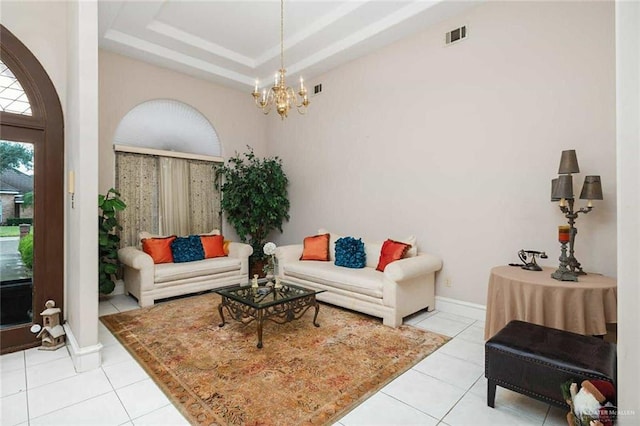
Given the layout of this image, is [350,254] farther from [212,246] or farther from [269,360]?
[212,246]

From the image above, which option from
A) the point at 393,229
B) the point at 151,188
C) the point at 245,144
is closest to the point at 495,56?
the point at 393,229

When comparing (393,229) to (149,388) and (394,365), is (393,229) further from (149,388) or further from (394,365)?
(149,388)

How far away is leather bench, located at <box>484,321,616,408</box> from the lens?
1.70 metres

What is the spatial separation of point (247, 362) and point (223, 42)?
450 cm

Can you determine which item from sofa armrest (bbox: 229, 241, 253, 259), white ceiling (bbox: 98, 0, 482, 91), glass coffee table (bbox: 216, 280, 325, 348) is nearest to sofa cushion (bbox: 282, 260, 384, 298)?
glass coffee table (bbox: 216, 280, 325, 348)

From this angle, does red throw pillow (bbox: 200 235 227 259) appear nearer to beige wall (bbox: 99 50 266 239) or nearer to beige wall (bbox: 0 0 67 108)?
beige wall (bbox: 99 50 266 239)

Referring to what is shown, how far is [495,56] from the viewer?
3.52m

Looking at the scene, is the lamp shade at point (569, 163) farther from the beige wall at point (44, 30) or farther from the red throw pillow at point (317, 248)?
the beige wall at point (44, 30)

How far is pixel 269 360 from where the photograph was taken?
263 centimetres

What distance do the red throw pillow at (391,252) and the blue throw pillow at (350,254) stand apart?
247 millimetres

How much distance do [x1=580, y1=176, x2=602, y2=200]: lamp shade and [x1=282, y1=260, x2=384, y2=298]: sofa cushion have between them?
1.98 metres

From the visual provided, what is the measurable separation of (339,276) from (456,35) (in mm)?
3187

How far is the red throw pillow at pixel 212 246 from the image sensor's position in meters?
4.96

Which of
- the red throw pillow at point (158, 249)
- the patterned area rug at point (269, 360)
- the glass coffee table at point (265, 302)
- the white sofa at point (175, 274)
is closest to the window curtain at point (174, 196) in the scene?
the red throw pillow at point (158, 249)
